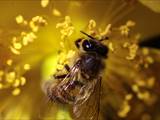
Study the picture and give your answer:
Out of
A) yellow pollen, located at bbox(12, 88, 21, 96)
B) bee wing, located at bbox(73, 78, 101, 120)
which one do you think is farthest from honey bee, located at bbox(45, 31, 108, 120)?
yellow pollen, located at bbox(12, 88, 21, 96)

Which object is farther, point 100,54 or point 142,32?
point 142,32

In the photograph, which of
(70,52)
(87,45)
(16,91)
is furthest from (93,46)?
(16,91)

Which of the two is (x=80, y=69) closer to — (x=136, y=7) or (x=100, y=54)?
(x=100, y=54)

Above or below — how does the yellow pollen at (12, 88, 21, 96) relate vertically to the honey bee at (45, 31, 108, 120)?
below

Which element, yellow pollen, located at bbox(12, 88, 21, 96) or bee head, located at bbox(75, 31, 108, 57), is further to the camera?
yellow pollen, located at bbox(12, 88, 21, 96)

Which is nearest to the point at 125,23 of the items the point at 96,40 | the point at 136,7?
the point at 136,7

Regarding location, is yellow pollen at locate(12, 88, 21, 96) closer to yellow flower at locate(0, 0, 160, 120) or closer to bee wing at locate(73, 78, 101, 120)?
yellow flower at locate(0, 0, 160, 120)

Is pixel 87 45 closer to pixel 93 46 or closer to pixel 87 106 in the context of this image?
pixel 93 46
